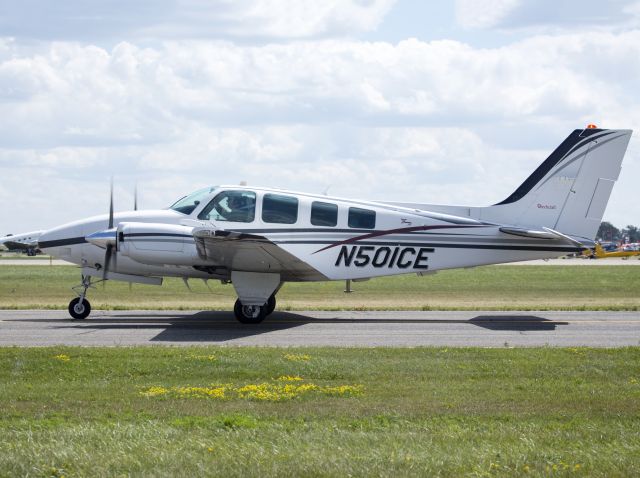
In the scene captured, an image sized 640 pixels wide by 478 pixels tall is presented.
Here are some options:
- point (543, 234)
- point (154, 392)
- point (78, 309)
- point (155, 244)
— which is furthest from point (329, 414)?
point (78, 309)

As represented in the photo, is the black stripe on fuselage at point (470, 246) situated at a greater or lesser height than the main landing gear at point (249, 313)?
greater

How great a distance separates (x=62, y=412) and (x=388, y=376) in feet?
16.1

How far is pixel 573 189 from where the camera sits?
73.4 feet

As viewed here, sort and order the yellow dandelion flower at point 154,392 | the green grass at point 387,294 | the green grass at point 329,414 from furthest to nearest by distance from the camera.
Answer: the green grass at point 387,294 → the yellow dandelion flower at point 154,392 → the green grass at point 329,414

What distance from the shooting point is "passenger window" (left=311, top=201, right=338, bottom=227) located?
2183cm

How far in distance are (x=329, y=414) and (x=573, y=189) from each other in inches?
547

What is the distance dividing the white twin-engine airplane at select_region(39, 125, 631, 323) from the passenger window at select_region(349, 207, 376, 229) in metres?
0.02

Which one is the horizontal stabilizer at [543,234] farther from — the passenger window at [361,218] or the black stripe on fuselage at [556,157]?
the passenger window at [361,218]

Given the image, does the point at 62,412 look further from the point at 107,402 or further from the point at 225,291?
the point at 225,291

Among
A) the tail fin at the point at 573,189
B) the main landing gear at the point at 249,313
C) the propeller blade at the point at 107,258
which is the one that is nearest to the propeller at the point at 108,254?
the propeller blade at the point at 107,258

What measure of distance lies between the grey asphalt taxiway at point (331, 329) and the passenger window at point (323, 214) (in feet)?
8.09

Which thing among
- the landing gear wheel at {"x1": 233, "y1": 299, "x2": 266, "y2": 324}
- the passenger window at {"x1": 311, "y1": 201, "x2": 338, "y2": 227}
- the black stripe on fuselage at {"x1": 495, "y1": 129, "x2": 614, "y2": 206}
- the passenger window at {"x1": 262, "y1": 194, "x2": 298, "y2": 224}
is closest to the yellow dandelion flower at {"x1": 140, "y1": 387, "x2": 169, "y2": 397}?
the landing gear wheel at {"x1": 233, "y1": 299, "x2": 266, "y2": 324}

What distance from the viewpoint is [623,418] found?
10.0 metres

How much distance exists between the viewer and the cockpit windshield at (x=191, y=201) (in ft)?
71.3
